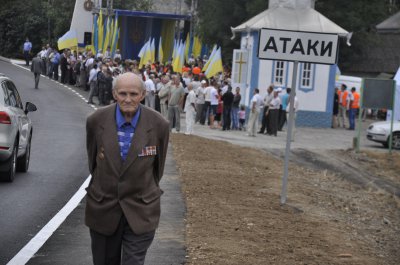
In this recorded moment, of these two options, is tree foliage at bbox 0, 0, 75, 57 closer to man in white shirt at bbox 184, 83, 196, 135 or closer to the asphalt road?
the asphalt road

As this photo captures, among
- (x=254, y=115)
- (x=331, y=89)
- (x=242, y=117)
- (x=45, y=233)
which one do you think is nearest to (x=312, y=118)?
(x=331, y=89)

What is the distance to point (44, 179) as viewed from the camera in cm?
1733

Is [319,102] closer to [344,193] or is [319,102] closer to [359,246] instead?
[344,193]

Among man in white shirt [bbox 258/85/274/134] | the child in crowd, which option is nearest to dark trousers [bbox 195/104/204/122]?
the child in crowd

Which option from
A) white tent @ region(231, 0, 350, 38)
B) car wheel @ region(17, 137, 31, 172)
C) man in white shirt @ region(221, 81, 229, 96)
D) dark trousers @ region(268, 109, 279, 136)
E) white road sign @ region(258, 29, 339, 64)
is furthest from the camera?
white tent @ region(231, 0, 350, 38)

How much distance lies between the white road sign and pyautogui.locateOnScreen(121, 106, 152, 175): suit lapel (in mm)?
7843

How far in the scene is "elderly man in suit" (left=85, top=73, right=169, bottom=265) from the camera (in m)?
6.84

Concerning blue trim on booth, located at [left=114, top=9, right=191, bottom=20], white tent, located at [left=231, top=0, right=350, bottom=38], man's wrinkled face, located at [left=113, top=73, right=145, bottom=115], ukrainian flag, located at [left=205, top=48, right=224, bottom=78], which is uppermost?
blue trim on booth, located at [left=114, top=9, right=191, bottom=20]

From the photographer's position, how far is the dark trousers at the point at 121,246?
6.85 m

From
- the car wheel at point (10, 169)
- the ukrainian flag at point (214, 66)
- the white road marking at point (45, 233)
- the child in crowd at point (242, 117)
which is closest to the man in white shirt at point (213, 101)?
the child in crowd at point (242, 117)

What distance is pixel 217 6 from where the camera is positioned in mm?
62531

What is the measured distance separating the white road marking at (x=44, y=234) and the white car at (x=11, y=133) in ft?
5.00

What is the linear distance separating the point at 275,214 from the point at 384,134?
71.8 ft

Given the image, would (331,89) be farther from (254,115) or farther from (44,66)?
(44,66)
